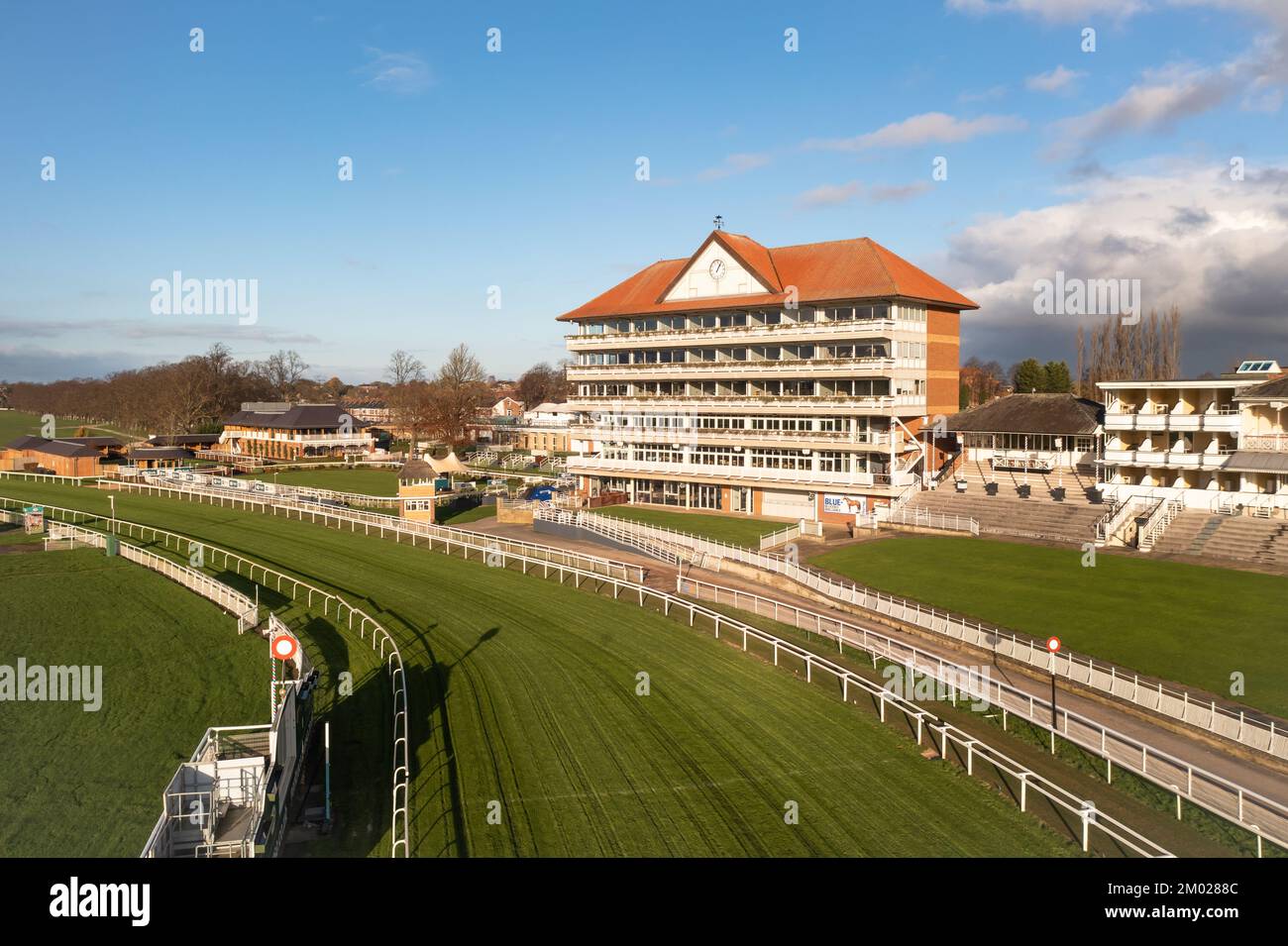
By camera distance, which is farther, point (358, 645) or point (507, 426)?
point (507, 426)

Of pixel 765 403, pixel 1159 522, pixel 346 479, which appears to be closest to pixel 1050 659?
pixel 1159 522

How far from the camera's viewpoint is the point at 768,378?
162ft

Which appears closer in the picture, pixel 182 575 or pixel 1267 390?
pixel 182 575

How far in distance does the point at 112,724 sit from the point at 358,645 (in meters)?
6.23

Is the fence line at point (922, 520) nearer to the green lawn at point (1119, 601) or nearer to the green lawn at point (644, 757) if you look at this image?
the green lawn at point (1119, 601)

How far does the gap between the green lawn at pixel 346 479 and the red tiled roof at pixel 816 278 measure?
21.3 metres

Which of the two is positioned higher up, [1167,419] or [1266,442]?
[1167,419]

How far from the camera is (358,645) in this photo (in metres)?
24.5

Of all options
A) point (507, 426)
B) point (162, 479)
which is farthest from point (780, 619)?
point (507, 426)

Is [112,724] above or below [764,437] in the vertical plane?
below

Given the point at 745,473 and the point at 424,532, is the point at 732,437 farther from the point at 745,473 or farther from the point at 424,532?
the point at 424,532

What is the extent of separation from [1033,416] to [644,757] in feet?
112

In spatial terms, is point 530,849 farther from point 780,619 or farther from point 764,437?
point 764,437
